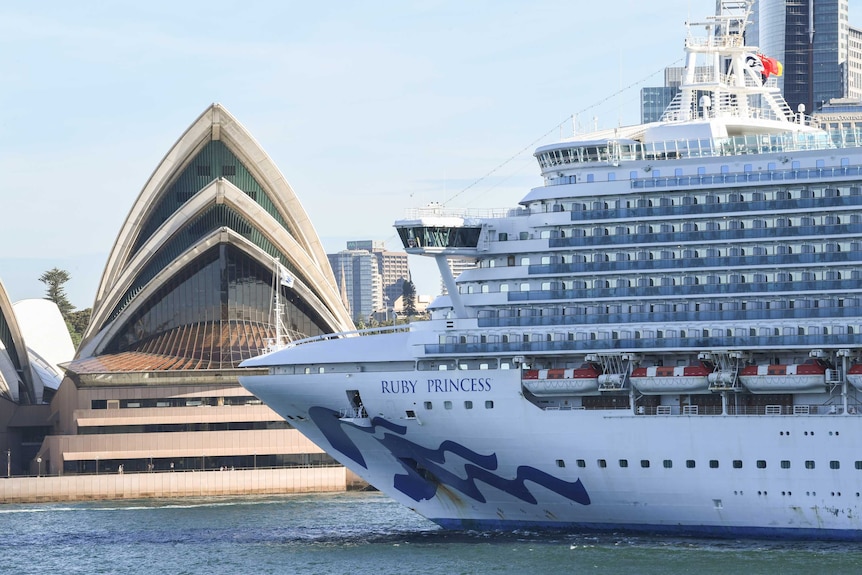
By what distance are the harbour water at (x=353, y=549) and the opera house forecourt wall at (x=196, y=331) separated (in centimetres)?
1137

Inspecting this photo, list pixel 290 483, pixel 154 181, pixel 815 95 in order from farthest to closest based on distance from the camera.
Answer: pixel 815 95
pixel 154 181
pixel 290 483

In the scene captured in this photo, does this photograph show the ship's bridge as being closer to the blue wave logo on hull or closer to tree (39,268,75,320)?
the blue wave logo on hull

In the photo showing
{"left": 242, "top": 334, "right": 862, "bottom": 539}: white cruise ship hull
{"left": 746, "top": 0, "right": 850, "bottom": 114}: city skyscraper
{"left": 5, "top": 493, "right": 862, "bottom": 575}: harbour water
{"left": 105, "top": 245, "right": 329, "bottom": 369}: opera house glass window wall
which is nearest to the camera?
{"left": 5, "top": 493, "right": 862, "bottom": 575}: harbour water

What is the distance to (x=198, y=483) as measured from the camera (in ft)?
198

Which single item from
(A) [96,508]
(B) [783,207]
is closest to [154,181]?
(A) [96,508]

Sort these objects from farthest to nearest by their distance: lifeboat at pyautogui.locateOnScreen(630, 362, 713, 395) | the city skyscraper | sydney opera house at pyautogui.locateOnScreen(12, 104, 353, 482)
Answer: the city skyscraper, sydney opera house at pyautogui.locateOnScreen(12, 104, 353, 482), lifeboat at pyautogui.locateOnScreen(630, 362, 713, 395)

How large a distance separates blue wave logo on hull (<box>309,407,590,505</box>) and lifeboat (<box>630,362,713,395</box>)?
9.05ft

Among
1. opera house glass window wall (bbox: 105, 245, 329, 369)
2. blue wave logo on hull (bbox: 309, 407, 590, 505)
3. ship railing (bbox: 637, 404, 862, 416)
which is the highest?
opera house glass window wall (bbox: 105, 245, 329, 369)

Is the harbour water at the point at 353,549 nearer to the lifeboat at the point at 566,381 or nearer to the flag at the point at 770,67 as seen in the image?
the lifeboat at the point at 566,381

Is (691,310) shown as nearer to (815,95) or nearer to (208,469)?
(208,469)

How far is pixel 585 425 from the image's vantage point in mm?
37406

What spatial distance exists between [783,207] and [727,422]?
206 inches

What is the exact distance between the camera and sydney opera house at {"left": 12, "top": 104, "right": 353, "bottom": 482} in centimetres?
6244

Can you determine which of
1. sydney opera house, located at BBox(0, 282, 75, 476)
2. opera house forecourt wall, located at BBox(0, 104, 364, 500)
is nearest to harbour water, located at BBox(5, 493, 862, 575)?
opera house forecourt wall, located at BBox(0, 104, 364, 500)
